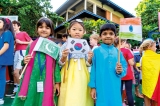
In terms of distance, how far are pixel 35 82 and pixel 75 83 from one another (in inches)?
18.3

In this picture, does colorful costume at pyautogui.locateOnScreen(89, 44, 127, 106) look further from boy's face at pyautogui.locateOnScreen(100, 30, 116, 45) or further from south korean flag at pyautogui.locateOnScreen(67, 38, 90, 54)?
south korean flag at pyautogui.locateOnScreen(67, 38, 90, 54)

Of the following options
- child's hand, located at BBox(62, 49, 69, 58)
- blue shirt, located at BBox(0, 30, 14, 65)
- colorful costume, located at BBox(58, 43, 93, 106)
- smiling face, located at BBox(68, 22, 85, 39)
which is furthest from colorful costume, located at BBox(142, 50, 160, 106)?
blue shirt, located at BBox(0, 30, 14, 65)

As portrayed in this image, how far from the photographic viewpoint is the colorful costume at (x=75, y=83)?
2.07 meters

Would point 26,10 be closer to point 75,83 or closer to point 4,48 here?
point 4,48

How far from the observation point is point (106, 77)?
211 centimetres

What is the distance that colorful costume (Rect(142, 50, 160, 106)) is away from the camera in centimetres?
296

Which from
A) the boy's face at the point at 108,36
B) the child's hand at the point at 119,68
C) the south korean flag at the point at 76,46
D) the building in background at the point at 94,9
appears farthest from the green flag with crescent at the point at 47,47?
the building in background at the point at 94,9

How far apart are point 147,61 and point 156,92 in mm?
548

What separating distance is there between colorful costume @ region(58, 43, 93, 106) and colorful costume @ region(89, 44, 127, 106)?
0.42 ft

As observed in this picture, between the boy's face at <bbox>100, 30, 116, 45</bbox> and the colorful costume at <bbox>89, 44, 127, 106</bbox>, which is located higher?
the boy's face at <bbox>100, 30, 116, 45</bbox>

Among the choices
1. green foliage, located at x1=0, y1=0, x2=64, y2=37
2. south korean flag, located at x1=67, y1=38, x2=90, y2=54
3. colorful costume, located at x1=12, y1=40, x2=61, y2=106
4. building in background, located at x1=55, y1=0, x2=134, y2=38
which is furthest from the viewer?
building in background, located at x1=55, y1=0, x2=134, y2=38

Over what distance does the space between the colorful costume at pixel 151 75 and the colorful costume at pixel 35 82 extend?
1725 mm

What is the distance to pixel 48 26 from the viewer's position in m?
2.29

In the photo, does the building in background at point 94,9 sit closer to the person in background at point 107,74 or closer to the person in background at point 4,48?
the person in background at point 4,48
